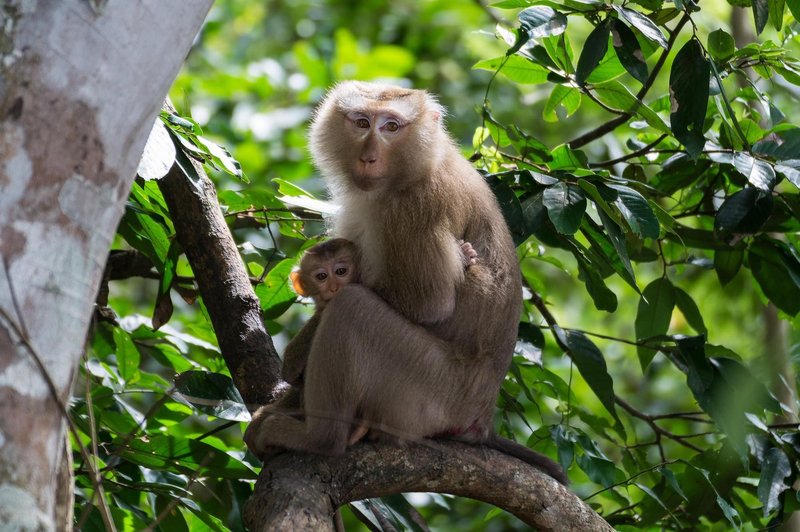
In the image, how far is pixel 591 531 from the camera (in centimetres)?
418

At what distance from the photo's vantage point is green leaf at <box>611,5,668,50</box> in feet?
14.1

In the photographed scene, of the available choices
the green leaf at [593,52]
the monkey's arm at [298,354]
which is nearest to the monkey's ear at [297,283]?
the monkey's arm at [298,354]

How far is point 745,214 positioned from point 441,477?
2.17 metres

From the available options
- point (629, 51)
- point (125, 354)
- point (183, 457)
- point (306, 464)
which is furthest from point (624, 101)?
point (125, 354)

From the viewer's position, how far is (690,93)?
448cm

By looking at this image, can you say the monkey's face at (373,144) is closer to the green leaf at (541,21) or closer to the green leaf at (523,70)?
the green leaf at (523,70)

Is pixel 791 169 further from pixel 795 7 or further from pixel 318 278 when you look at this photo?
pixel 318 278

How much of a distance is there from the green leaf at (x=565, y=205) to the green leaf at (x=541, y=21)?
76 cm

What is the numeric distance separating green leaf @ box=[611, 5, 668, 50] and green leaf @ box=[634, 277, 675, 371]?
5.34 ft

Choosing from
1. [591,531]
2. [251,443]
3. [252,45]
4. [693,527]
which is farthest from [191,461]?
[252,45]

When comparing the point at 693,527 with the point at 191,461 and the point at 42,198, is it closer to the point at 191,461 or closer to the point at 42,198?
the point at 191,461

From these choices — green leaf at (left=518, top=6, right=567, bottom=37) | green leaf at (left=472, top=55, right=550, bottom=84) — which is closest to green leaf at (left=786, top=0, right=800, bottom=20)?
green leaf at (left=518, top=6, right=567, bottom=37)

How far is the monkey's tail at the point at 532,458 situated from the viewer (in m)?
4.52

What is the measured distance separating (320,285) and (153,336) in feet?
4.14
